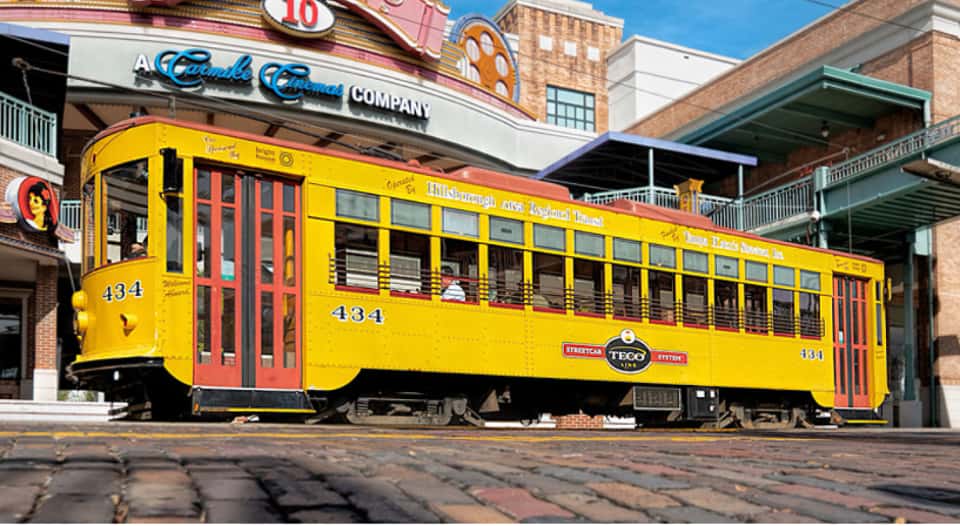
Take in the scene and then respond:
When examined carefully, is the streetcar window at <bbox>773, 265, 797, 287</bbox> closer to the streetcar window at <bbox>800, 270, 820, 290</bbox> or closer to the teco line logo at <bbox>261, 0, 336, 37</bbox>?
the streetcar window at <bbox>800, 270, 820, 290</bbox>

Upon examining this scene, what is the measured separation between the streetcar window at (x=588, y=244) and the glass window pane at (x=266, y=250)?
4.81 metres

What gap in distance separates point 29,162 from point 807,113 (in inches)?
820

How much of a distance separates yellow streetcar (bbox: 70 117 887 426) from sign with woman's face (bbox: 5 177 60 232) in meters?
Result: 7.69

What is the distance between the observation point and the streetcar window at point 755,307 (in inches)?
691

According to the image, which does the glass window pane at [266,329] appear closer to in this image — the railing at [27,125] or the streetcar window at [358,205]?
the streetcar window at [358,205]

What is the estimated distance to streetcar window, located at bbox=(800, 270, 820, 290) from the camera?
18641 mm

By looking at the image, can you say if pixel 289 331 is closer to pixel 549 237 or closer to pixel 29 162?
pixel 549 237

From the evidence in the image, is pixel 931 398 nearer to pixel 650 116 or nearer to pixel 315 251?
pixel 650 116

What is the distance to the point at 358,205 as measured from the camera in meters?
12.7

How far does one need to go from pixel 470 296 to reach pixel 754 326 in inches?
256

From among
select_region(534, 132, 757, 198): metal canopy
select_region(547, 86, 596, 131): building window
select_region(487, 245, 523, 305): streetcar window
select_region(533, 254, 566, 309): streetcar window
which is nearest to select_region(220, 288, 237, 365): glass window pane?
select_region(487, 245, 523, 305): streetcar window

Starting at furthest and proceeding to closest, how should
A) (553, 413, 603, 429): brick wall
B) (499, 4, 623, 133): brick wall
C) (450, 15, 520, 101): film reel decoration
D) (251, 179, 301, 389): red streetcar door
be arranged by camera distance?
1. (499, 4, 623, 133): brick wall
2. (450, 15, 520, 101): film reel decoration
3. (553, 413, 603, 429): brick wall
4. (251, 179, 301, 389): red streetcar door

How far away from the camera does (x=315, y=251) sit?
1214cm

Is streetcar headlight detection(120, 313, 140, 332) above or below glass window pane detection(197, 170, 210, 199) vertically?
below
